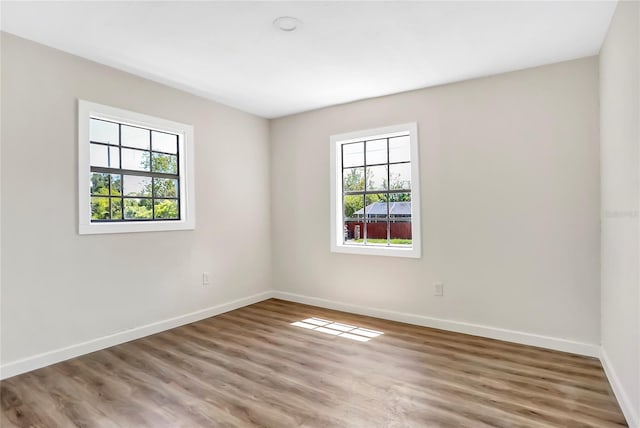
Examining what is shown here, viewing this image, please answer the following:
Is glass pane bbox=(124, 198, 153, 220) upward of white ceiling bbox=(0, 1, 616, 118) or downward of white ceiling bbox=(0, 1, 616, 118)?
downward

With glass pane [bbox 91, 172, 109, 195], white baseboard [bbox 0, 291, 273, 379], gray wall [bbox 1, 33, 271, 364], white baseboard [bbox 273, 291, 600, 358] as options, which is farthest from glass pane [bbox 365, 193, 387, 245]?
glass pane [bbox 91, 172, 109, 195]

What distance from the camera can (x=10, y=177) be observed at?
268 cm

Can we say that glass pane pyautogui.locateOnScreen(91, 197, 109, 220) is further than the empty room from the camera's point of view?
Yes

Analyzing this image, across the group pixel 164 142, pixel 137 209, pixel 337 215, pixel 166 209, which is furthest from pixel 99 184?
pixel 337 215

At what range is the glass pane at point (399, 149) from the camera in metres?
4.11

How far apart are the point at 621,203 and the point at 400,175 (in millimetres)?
2169

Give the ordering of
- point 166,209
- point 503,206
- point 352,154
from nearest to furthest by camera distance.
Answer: point 503,206
point 166,209
point 352,154

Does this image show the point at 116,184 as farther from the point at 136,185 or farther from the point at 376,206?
the point at 376,206

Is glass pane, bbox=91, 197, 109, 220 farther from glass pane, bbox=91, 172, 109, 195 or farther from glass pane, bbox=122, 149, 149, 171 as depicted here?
glass pane, bbox=122, 149, 149, 171

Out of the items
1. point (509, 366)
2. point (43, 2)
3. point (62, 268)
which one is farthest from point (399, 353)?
point (43, 2)

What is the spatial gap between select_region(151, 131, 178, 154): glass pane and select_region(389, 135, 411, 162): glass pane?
2.51m

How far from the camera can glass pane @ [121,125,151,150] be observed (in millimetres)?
3502

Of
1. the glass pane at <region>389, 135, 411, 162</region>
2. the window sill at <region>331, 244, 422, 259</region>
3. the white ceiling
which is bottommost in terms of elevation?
the window sill at <region>331, 244, 422, 259</region>

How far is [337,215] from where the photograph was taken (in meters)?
4.54
